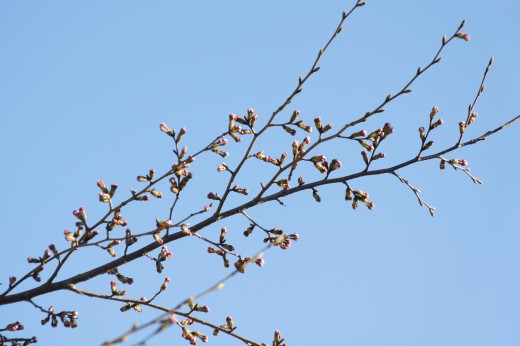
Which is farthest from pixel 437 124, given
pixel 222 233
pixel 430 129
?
pixel 222 233

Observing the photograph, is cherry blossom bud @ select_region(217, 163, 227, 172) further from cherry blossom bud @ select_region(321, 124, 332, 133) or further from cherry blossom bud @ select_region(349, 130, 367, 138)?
cherry blossom bud @ select_region(349, 130, 367, 138)

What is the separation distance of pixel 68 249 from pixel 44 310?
0.69 metres

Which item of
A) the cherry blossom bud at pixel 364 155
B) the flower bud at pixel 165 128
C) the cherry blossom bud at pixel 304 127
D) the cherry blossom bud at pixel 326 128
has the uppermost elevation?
the flower bud at pixel 165 128

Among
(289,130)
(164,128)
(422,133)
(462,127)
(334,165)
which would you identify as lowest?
(462,127)

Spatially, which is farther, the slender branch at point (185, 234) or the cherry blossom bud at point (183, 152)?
the cherry blossom bud at point (183, 152)

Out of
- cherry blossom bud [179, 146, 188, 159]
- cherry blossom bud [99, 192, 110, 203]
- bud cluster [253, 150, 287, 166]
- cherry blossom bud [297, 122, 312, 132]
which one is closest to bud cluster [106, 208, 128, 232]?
cherry blossom bud [99, 192, 110, 203]

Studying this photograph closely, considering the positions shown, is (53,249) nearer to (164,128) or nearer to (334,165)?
(164,128)

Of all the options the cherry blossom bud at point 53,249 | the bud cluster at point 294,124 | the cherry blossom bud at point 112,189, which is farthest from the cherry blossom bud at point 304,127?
the cherry blossom bud at point 53,249

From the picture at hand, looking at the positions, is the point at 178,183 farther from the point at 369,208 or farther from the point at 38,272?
the point at 369,208

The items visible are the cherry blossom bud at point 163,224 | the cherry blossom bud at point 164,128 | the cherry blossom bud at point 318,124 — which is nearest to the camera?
the cherry blossom bud at point 163,224

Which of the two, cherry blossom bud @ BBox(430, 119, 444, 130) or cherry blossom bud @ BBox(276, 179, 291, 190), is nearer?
cherry blossom bud @ BBox(276, 179, 291, 190)

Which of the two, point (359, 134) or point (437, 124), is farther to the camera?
point (437, 124)

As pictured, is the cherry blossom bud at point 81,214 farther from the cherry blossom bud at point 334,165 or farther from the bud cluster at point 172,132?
the cherry blossom bud at point 334,165

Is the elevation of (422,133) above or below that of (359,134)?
below
